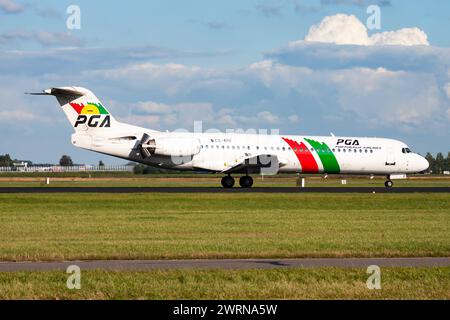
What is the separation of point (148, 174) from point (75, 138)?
64.3 metres

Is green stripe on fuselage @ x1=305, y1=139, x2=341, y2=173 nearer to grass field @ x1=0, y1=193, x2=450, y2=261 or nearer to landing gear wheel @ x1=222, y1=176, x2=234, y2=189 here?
landing gear wheel @ x1=222, y1=176, x2=234, y2=189

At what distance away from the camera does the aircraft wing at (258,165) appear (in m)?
54.5

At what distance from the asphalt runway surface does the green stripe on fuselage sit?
3604 centimetres

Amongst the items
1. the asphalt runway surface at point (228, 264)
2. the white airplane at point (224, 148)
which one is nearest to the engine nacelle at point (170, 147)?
the white airplane at point (224, 148)

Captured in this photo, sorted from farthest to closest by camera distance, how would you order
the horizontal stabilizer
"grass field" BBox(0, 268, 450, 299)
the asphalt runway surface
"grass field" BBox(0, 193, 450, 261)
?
the horizontal stabilizer, "grass field" BBox(0, 193, 450, 261), the asphalt runway surface, "grass field" BBox(0, 268, 450, 299)

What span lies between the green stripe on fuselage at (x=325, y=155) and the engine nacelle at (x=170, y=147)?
829 cm

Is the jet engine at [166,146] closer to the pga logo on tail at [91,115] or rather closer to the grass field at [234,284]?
the pga logo on tail at [91,115]

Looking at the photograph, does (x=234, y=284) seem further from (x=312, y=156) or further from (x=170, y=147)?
(x=312, y=156)

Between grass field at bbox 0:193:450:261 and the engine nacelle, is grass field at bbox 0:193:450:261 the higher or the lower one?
the lower one

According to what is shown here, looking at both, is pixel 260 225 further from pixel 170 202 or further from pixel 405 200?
pixel 405 200

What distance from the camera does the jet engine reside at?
52.8 metres

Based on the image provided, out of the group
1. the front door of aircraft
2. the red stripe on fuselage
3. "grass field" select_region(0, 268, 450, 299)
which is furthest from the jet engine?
"grass field" select_region(0, 268, 450, 299)

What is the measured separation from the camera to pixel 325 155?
5625 centimetres
